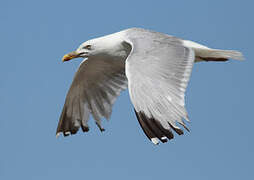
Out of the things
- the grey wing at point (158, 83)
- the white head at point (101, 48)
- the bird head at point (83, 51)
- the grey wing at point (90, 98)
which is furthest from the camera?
the grey wing at point (90, 98)

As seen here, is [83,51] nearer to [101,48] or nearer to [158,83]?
[101,48]

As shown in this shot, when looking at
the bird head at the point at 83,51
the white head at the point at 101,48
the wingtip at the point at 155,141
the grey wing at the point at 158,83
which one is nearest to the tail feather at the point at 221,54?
the grey wing at the point at 158,83

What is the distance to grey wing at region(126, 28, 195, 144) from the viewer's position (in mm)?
5504

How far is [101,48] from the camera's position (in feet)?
23.4

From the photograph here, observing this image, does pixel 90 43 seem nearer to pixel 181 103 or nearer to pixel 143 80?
pixel 143 80

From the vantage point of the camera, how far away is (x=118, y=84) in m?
8.20

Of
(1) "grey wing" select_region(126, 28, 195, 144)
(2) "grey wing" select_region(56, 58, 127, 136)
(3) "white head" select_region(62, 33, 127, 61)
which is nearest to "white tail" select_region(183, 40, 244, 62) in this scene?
(1) "grey wing" select_region(126, 28, 195, 144)

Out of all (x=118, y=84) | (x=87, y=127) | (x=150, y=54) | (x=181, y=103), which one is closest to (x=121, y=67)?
(x=118, y=84)

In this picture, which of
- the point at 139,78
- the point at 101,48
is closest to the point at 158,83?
the point at 139,78

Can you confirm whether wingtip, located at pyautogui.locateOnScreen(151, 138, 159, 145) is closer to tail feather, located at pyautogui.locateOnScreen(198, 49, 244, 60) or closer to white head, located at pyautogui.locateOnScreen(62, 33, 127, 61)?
white head, located at pyautogui.locateOnScreen(62, 33, 127, 61)

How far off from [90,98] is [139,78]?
8.14 feet

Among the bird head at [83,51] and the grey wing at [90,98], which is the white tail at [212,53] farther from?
the grey wing at [90,98]

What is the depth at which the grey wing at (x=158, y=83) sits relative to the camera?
550cm

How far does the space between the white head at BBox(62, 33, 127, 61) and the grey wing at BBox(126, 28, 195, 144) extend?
0.34m
